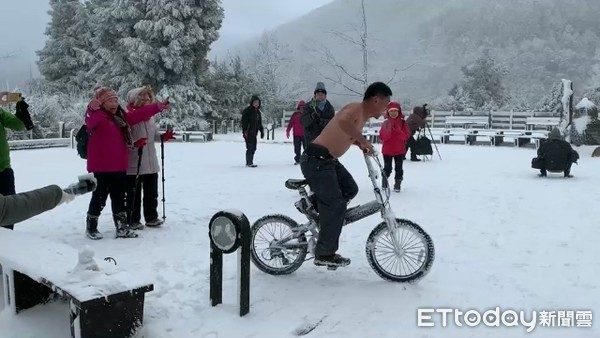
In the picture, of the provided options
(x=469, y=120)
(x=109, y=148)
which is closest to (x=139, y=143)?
(x=109, y=148)

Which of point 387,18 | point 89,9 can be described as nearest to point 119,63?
point 89,9

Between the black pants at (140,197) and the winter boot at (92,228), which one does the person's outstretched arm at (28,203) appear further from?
the black pants at (140,197)

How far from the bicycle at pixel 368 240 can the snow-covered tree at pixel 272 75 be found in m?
36.3

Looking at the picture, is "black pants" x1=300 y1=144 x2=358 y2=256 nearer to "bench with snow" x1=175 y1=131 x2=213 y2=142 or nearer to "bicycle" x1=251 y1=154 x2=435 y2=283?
"bicycle" x1=251 y1=154 x2=435 y2=283

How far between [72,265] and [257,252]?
1835mm

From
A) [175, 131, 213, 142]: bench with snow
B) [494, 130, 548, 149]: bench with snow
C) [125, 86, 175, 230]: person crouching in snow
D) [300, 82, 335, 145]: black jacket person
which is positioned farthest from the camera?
[175, 131, 213, 142]: bench with snow

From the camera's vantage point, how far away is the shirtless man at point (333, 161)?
462 centimetres

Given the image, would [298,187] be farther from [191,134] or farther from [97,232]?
[191,134]

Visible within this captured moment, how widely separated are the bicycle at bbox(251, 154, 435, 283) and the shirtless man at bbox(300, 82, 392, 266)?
0.18 m

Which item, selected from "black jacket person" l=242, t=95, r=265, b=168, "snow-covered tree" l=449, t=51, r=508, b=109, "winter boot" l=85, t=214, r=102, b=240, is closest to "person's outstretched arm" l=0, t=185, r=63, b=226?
"winter boot" l=85, t=214, r=102, b=240

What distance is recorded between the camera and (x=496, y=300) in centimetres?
446

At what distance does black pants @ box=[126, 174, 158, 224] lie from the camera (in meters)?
6.58

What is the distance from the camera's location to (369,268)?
5328 mm

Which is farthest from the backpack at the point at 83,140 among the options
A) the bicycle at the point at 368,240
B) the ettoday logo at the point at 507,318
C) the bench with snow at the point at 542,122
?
the bench with snow at the point at 542,122
